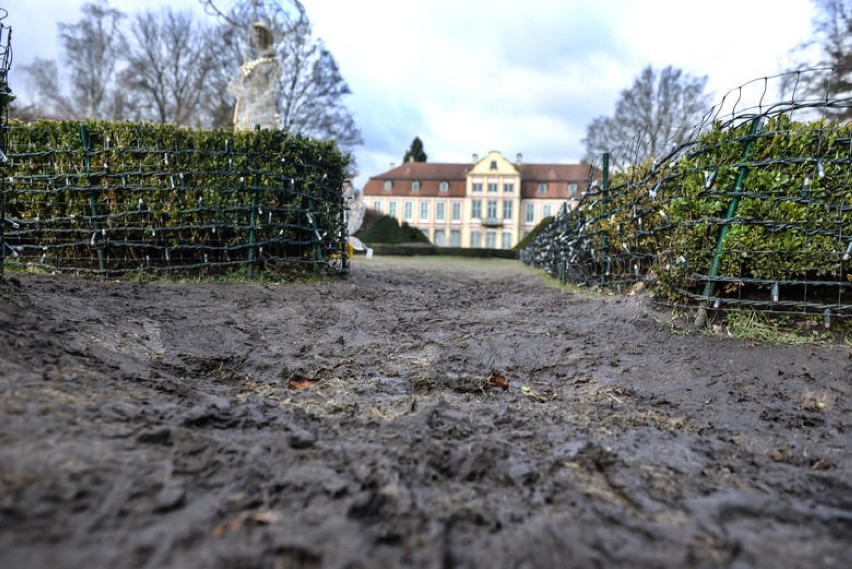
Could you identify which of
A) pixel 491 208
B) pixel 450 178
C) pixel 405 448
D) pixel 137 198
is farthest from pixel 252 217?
pixel 450 178

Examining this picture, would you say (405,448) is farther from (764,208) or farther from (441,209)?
(441,209)

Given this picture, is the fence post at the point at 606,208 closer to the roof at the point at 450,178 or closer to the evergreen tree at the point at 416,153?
the roof at the point at 450,178

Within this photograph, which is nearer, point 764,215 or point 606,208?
point 764,215

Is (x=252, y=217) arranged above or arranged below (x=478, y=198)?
below

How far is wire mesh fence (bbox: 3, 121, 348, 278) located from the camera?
20.9 feet

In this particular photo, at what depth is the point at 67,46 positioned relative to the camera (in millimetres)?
28000

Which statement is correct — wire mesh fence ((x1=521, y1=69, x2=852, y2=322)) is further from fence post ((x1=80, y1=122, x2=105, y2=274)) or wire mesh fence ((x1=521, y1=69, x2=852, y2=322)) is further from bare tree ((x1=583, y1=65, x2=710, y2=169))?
bare tree ((x1=583, y1=65, x2=710, y2=169))

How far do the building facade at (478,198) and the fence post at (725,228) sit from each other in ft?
164

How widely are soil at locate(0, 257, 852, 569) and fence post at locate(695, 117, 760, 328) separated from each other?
266 millimetres

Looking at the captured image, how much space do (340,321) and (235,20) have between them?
11.2 metres

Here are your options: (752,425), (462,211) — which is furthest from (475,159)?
(752,425)

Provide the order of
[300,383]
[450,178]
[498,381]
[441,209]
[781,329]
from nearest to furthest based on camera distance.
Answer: [300,383] < [498,381] < [781,329] < [441,209] < [450,178]

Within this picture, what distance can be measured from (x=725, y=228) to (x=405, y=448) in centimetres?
323

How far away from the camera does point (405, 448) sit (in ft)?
6.46
